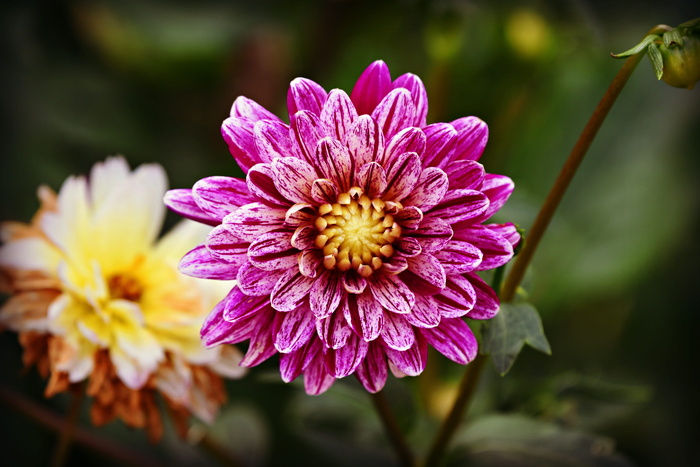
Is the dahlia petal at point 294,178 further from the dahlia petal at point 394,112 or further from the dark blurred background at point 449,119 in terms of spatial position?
the dark blurred background at point 449,119

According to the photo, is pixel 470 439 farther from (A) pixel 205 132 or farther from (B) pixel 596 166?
(A) pixel 205 132

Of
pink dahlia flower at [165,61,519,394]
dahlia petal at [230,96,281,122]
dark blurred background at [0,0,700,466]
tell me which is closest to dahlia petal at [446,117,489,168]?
pink dahlia flower at [165,61,519,394]

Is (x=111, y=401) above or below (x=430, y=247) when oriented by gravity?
below

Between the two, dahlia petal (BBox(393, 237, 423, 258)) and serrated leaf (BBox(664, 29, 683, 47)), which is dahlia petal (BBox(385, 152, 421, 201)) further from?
serrated leaf (BBox(664, 29, 683, 47))

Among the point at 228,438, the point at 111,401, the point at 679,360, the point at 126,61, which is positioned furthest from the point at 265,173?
the point at 126,61

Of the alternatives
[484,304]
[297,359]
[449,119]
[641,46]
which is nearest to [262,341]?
[297,359]
